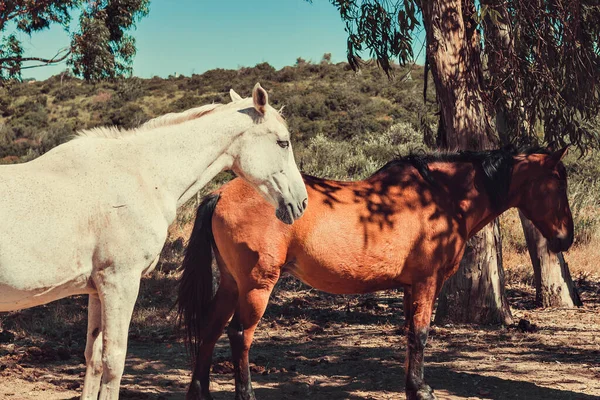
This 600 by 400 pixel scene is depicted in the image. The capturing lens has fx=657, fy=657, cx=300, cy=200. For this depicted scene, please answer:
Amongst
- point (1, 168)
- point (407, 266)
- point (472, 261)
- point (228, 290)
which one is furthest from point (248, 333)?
point (472, 261)

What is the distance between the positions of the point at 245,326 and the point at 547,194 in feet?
9.78

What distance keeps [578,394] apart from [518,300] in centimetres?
434

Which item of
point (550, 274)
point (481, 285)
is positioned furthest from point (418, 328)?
point (550, 274)

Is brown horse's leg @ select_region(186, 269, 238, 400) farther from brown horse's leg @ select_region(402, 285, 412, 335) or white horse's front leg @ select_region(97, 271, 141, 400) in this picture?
white horse's front leg @ select_region(97, 271, 141, 400)

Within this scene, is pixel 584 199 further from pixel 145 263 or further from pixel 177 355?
pixel 145 263

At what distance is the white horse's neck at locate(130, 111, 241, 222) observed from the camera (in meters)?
3.93

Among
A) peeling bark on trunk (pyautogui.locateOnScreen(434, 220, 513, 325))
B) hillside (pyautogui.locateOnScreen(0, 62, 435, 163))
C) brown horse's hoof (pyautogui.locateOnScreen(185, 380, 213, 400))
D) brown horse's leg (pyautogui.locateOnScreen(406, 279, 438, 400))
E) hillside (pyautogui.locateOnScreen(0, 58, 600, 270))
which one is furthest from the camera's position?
hillside (pyautogui.locateOnScreen(0, 62, 435, 163))

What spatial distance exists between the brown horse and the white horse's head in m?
1.02

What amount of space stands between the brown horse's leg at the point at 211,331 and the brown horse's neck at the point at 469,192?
6.83 ft

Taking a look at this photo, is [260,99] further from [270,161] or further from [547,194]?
[547,194]

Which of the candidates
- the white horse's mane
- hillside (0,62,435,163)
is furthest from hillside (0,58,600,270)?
the white horse's mane

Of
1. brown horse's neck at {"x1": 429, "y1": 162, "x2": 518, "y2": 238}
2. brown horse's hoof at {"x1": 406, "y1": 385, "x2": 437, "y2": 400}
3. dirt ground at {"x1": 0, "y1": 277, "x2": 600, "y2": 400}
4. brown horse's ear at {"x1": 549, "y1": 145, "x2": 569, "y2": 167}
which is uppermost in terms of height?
brown horse's ear at {"x1": 549, "y1": 145, "x2": 569, "y2": 167}

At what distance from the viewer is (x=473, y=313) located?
8.05m

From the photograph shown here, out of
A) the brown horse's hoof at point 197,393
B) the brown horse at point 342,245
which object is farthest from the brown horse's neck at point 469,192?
the brown horse's hoof at point 197,393
